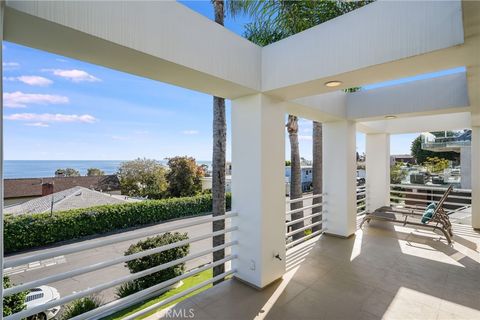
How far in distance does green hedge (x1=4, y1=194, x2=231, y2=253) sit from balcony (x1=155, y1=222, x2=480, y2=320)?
1298 cm

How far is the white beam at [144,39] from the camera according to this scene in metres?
1.70

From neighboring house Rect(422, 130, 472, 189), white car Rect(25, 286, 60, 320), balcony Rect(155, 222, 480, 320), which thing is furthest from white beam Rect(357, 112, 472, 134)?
white car Rect(25, 286, 60, 320)

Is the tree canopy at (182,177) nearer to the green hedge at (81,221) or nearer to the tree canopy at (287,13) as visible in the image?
the green hedge at (81,221)

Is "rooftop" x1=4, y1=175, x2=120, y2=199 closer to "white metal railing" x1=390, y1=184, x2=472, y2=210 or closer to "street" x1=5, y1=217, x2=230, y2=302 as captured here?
"street" x1=5, y1=217, x2=230, y2=302

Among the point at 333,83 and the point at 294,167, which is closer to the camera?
the point at 333,83

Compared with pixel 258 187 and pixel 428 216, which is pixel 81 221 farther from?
pixel 428 216

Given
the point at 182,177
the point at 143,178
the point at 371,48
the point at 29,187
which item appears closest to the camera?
the point at 371,48

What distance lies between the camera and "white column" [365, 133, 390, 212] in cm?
753

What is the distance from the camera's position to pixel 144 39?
208 cm

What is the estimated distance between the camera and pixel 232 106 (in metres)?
3.52

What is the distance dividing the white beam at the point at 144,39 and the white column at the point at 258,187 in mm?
413

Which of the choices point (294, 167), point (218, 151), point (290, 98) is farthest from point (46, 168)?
point (290, 98)

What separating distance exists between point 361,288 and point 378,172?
17.3 feet

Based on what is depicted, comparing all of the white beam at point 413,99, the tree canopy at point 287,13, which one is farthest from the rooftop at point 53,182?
the white beam at point 413,99
